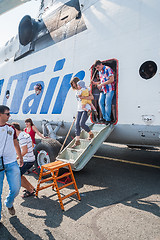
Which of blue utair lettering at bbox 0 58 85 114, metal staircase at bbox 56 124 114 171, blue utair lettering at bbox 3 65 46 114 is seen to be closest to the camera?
metal staircase at bbox 56 124 114 171

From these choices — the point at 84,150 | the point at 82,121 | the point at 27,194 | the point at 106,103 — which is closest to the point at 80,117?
the point at 82,121

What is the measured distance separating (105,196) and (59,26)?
234 inches

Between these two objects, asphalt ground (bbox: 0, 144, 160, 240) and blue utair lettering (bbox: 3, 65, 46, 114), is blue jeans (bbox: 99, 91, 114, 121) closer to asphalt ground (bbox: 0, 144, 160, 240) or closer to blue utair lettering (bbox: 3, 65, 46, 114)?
asphalt ground (bbox: 0, 144, 160, 240)

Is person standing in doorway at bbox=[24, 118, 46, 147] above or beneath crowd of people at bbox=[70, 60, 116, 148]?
beneath

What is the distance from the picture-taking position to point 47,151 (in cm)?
573

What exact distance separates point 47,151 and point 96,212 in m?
2.49

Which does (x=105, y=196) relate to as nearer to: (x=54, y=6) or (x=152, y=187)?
(x=152, y=187)

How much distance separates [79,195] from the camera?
14.3ft

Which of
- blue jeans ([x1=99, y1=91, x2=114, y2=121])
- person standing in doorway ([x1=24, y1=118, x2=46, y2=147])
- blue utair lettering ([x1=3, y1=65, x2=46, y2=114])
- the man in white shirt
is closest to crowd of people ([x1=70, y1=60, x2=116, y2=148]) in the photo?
blue jeans ([x1=99, y1=91, x2=114, y2=121])

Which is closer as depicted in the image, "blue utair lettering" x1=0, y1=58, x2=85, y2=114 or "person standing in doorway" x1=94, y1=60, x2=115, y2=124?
"person standing in doorway" x1=94, y1=60, x2=115, y2=124

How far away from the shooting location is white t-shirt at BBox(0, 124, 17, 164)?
3.50 meters

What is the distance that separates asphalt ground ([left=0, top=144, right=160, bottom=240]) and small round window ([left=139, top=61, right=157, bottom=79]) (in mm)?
2742

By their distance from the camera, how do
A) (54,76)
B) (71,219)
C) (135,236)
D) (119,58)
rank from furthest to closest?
(54,76) → (119,58) → (71,219) → (135,236)

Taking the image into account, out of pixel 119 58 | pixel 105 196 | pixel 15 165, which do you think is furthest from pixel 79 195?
pixel 119 58
